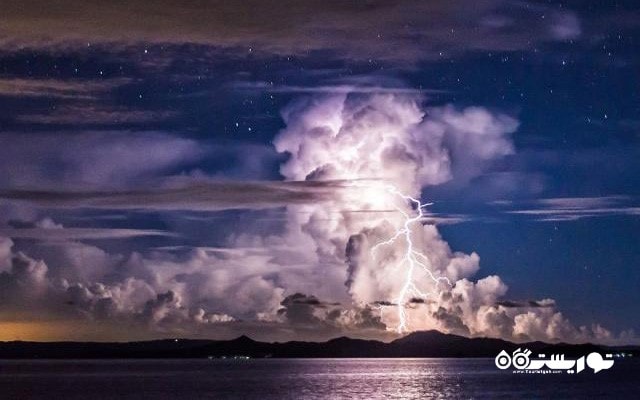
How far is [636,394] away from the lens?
138 meters

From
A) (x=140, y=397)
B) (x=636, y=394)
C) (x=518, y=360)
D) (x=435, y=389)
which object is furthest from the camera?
(x=518, y=360)

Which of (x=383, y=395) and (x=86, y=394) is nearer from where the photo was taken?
(x=383, y=395)

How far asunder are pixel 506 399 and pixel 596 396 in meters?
18.9

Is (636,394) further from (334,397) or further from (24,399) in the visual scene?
(24,399)

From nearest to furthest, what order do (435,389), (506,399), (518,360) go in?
(506,399), (435,389), (518,360)

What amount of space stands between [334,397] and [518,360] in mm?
64349

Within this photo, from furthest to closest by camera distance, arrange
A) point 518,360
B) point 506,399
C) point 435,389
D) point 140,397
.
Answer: point 518,360 → point 435,389 → point 140,397 → point 506,399

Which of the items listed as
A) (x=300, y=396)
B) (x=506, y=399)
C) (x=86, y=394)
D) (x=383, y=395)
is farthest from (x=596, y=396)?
(x=86, y=394)

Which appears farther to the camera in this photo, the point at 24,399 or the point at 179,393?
the point at 179,393

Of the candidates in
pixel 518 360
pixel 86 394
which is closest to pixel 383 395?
pixel 86 394

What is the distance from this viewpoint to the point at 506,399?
398 feet

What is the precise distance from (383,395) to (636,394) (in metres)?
36.0

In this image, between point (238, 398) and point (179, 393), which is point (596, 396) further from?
point (179, 393)

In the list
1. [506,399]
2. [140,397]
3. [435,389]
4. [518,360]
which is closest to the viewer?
[506,399]
